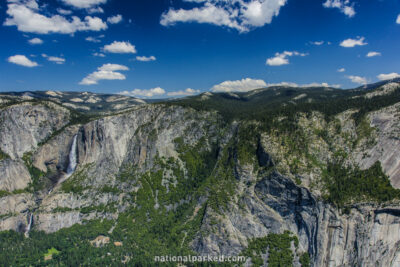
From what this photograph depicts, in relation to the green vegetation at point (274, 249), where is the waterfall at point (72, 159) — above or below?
above

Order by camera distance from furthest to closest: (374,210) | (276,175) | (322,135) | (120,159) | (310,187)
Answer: (120,159)
(322,135)
(276,175)
(310,187)
(374,210)

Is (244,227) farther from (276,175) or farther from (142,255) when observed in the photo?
(142,255)

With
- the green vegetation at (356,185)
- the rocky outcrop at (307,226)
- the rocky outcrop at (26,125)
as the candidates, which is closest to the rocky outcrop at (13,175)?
the rocky outcrop at (26,125)

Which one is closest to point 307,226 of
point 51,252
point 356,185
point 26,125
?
point 356,185

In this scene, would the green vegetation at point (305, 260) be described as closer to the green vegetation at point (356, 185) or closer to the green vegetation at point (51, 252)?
the green vegetation at point (356, 185)

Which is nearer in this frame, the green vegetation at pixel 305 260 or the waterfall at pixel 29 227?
the green vegetation at pixel 305 260

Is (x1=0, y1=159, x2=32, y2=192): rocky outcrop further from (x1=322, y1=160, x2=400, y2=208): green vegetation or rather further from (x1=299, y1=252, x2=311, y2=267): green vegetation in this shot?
(x1=322, y1=160, x2=400, y2=208): green vegetation

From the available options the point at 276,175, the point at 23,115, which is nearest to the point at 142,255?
the point at 276,175
